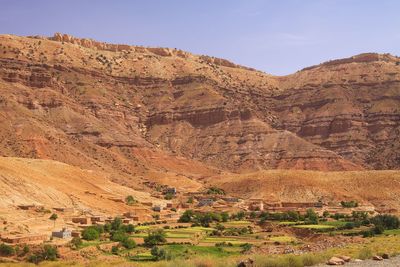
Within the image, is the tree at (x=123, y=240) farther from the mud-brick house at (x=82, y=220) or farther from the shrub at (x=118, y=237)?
the mud-brick house at (x=82, y=220)

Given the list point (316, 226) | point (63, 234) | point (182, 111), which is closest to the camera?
point (63, 234)

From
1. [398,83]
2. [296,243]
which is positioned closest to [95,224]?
[296,243]

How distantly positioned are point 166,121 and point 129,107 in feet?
26.8

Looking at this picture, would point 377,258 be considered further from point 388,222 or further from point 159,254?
point 388,222

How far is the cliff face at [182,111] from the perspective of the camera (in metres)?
106

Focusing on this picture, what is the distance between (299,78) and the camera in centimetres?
16038

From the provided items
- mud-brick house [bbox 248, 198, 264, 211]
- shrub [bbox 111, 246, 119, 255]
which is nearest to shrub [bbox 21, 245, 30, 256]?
shrub [bbox 111, 246, 119, 255]

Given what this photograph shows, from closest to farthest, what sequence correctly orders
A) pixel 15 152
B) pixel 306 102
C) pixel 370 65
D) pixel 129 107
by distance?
1. pixel 15 152
2. pixel 129 107
3. pixel 306 102
4. pixel 370 65

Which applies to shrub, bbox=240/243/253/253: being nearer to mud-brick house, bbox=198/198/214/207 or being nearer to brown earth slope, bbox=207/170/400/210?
mud-brick house, bbox=198/198/214/207

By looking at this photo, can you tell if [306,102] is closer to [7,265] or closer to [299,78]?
[299,78]

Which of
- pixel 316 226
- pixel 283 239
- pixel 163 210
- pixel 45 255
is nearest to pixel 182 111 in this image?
pixel 163 210

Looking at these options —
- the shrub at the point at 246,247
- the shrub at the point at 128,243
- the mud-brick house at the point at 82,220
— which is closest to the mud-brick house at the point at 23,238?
the shrub at the point at 128,243

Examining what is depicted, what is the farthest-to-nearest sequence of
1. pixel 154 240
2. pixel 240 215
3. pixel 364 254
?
pixel 240 215 < pixel 154 240 < pixel 364 254

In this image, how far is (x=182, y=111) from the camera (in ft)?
448
